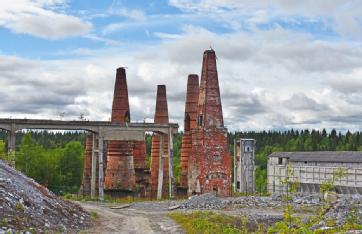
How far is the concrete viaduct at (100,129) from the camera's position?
88.5ft

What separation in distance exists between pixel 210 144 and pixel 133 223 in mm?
12549

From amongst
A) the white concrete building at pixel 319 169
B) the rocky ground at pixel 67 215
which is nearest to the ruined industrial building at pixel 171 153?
the white concrete building at pixel 319 169

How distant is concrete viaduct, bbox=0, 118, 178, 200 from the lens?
27.0 m

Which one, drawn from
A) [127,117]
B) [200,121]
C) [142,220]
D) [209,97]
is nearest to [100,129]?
[127,117]

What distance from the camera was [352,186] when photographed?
1254 inches

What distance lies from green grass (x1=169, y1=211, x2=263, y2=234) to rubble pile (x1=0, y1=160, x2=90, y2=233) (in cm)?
338

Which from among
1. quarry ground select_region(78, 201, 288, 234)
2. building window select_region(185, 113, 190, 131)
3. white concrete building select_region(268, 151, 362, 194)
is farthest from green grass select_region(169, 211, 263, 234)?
building window select_region(185, 113, 190, 131)

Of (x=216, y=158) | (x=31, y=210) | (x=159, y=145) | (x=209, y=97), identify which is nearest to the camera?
(x=31, y=210)

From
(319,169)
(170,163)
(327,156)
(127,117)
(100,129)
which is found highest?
(127,117)

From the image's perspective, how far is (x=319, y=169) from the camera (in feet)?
115

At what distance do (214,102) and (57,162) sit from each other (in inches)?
995

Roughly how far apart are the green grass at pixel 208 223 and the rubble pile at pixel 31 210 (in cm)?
338

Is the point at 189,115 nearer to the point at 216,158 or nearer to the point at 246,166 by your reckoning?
the point at 216,158

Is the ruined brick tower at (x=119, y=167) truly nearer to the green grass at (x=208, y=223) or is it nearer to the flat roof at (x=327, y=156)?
the green grass at (x=208, y=223)
